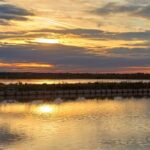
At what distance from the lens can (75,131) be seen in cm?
2417

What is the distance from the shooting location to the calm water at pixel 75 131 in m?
19.8

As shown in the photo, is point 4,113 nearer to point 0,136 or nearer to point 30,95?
point 0,136

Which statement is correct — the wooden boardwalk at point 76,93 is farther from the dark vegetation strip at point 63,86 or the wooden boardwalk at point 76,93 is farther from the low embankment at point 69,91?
the dark vegetation strip at point 63,86

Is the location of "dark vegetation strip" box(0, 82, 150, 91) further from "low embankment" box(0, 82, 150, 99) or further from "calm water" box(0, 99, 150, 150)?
"calm water" box(0, 99, 150, 150)

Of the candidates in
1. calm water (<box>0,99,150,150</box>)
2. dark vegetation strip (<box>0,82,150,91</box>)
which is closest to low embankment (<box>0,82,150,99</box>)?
dark vegetation strip (<box>0,82,150,91</box>)

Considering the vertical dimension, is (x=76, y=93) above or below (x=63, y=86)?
below

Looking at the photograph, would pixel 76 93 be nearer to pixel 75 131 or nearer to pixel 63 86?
pixel 63 86

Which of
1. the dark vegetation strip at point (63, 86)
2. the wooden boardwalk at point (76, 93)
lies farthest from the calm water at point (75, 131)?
the dark vegetation strip at point (63, 86)

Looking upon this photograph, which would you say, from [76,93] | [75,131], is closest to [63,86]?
[76,93]

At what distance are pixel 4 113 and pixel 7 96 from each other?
2170 centimetres

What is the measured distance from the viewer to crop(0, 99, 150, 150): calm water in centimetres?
1977

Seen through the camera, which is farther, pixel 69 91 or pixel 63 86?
pixel 63 86

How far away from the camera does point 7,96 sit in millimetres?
55938

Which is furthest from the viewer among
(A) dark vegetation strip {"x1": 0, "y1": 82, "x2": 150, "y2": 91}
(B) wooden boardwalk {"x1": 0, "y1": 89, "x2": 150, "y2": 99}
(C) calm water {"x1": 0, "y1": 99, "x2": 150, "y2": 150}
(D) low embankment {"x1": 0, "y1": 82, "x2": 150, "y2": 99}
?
(A) dark vegetation strip {"x1": 0, "y1": 82, "x2": 150, "y2": 91}
